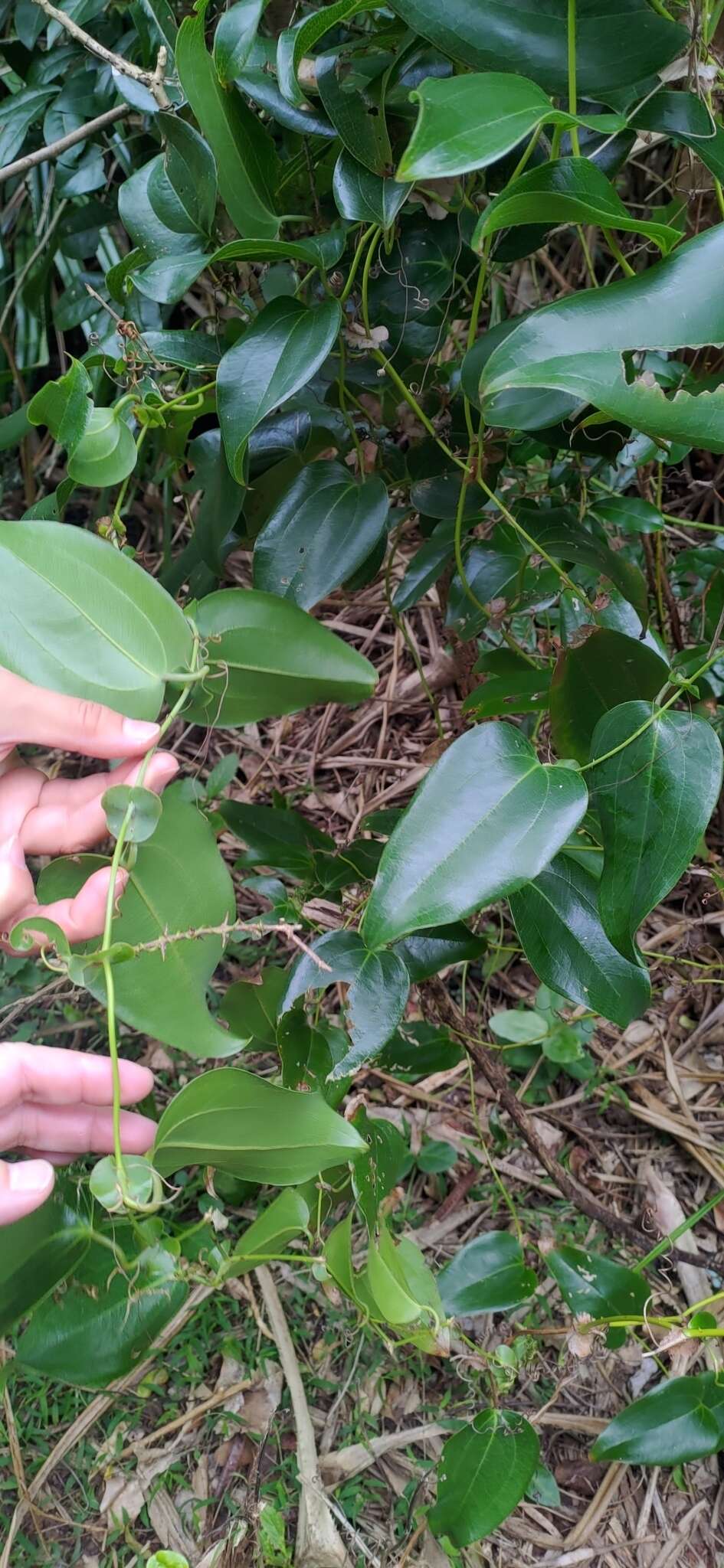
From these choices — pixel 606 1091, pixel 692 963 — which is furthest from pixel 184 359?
pixel 606 1091

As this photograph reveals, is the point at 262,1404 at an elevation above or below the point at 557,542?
below

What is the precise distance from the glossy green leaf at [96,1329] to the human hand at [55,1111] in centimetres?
7

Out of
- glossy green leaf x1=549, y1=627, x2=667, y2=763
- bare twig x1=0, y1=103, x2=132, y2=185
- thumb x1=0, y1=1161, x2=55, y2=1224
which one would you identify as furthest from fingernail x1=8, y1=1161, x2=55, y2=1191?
bare twig x1=0, y1=103, x2=132, y2=185

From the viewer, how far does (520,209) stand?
301mm

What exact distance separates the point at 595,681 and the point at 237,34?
296 mm

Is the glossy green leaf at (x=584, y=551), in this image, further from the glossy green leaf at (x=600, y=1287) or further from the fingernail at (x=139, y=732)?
the glossy green leaf at (x=600, y=1287)

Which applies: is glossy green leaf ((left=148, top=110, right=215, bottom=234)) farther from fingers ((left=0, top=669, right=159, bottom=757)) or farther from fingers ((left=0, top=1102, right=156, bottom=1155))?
fingers ((left=0, top=1102, right=156, bottom=1155))

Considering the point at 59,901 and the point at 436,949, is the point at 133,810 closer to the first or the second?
the point at 59,901

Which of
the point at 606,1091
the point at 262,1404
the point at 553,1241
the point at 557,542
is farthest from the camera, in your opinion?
the point at 606,1091

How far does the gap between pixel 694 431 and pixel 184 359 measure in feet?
0.86

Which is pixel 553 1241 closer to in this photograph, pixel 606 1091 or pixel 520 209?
pixel 606 1091

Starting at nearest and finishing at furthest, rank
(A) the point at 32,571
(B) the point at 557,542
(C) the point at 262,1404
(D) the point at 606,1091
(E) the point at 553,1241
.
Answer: (A) the point at 32,571, (B) the point at 557,542, (E) the point at 553,1241, (C) the point at 262,1404, (D) the point at 606,1091

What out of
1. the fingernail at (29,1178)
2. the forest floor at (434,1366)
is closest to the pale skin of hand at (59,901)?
the fingernail at (29,1178)

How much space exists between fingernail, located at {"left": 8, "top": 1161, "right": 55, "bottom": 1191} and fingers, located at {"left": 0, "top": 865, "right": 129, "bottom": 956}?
0.10 metres
